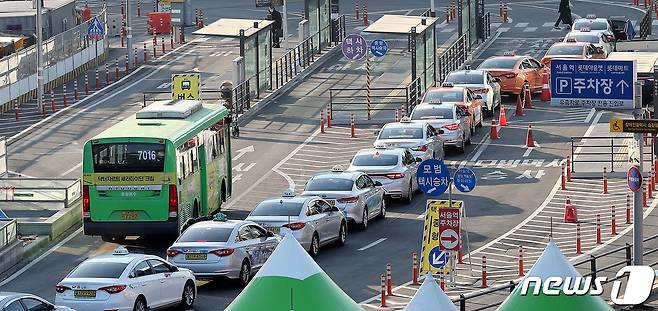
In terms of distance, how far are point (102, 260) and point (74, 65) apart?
36.5 m

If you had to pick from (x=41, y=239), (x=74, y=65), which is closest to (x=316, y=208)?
(x=41, y=239)

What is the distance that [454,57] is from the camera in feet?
237

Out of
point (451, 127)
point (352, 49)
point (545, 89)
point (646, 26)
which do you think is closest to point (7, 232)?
point (451, 127)

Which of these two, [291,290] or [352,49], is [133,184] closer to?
[291,290]

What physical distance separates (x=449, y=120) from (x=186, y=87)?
32.2 ft

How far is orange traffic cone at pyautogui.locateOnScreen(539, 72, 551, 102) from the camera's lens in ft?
214

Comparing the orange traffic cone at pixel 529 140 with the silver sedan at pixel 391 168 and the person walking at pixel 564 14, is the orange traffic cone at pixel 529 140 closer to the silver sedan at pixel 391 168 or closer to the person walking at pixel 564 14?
the silver sedan at pixel 391 168

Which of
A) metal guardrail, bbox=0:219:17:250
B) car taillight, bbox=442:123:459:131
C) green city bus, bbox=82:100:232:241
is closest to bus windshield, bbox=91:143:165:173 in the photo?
green city bus, bbox=82:100:232:241

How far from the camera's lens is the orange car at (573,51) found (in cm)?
6762

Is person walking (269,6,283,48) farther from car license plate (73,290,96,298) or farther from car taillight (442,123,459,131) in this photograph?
car license plate (73,290,96,298)

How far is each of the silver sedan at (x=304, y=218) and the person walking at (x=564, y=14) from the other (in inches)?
1617

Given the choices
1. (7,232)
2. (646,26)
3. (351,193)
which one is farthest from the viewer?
(646,26)

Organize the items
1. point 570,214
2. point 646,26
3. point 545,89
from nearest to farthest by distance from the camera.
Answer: point 570,214
point 545,89
point 646,26

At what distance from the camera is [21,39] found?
73438mm
